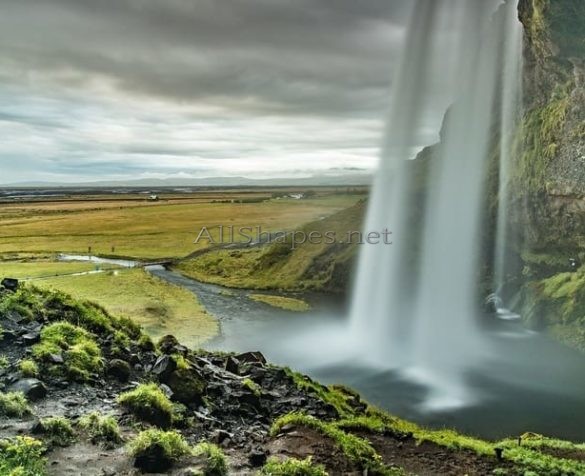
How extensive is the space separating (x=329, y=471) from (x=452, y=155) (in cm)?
5414

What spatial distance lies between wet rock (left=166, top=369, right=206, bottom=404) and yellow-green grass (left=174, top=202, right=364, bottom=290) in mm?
39501

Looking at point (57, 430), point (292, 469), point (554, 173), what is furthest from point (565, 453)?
point (554, 173)

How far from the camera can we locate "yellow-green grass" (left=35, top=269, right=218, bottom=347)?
118 feet

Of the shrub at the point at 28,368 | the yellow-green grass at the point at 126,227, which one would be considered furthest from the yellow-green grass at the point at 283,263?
the shrub at the point at 28,368

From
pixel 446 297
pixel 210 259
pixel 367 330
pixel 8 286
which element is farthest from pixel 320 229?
pixel 8 286

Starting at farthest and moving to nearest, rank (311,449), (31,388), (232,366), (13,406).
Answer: (232,366), (31,388), (311,449), (13,406)

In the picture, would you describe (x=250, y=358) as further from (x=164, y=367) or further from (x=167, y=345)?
(x=164, y=367)

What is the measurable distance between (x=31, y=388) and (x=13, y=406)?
106 centimetres

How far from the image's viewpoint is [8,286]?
18766mm

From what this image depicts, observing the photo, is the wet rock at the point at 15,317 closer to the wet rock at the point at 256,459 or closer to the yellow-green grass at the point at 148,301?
the wet rock at the point at 256,459

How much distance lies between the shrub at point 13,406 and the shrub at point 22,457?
1510 millimetres

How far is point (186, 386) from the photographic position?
14.8m

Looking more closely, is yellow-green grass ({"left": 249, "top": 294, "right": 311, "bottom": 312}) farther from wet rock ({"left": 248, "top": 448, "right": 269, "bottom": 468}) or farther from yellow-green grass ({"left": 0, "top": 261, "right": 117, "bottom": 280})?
wet rock ({"left": 248, "top": 448, "right": 269, "bottom": 468})

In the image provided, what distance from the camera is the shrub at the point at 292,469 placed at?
10.3 meters
